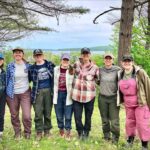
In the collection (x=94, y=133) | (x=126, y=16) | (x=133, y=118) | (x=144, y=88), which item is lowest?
(x=94, y=133)

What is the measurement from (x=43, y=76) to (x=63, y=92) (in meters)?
0.49

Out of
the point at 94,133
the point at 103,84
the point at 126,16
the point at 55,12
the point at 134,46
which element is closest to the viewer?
the point at 103,84

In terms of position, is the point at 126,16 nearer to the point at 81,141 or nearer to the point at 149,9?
the point at 81,141

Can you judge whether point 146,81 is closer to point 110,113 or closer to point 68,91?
point 110,113

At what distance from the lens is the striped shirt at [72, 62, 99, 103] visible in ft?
27.6

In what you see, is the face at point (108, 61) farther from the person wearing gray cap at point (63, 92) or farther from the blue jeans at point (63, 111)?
the blue jeans at point (63, 111)

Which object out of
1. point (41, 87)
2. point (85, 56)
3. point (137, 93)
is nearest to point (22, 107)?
point (41, 87)

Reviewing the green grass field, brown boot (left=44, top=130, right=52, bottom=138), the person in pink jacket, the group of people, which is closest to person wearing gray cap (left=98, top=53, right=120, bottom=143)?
the group of people

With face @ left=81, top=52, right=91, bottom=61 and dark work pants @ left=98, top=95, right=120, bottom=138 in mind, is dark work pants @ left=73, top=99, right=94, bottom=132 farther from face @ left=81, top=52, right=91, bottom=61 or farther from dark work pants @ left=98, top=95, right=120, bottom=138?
face @ left=81, top=52, right=91, bottom=61

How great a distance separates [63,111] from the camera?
8.80 metres

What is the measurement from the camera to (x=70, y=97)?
337 inches

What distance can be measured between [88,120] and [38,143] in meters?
1.08

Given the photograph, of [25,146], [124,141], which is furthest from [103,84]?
[25,146]

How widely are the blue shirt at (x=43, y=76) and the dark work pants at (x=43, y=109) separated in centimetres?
10
